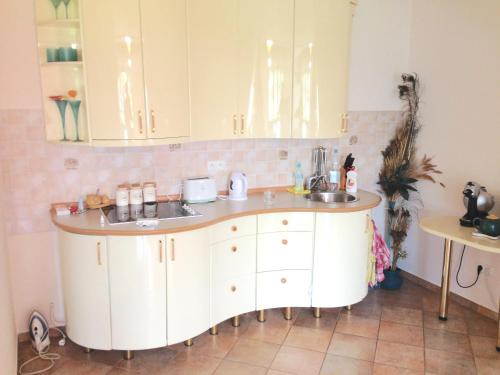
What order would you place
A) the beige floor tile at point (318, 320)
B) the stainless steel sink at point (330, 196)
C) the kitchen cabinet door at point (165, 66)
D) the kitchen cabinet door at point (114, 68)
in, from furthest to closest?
the stainless steel sink at point (330, 196) → the beige floor tile at point (318, 320) → the kitchen cabinet door at point (165, 66) → the kitchen cabinet door at point (114, 68)

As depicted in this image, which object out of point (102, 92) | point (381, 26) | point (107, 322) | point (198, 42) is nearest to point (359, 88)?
point (381, 26)

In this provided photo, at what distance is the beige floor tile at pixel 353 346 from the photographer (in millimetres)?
2742

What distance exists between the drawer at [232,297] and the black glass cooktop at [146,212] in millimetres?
508

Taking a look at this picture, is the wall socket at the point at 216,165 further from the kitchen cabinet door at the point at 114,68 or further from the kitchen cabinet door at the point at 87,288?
the kitchen cabinet door at the point at 87,288

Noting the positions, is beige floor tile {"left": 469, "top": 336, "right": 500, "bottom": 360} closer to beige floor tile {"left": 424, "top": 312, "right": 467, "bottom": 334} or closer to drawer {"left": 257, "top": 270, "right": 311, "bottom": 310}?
beige floor tile {"left": 424, "top": 312, "right": 467, "bottom": 334}

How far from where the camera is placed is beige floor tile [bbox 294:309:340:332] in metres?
3.09

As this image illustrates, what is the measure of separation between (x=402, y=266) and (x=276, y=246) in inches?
61.7

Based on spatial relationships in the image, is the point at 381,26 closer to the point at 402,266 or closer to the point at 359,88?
the point at 359,88

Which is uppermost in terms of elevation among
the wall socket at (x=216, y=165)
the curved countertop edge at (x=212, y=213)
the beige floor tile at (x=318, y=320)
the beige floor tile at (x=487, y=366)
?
the wall socket at (x=216, y=165)

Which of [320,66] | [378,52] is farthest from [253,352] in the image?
[378,52]

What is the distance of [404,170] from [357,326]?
4.54 ft

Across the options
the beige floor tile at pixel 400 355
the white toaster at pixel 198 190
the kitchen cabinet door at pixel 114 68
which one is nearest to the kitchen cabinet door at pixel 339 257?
the beige floor tile at pixel 400 355

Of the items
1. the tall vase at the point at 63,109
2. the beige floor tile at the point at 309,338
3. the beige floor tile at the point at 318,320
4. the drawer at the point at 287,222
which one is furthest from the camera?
the beige floor tile at the point at 318,320

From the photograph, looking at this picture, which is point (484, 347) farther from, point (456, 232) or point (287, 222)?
point (287, 222)
